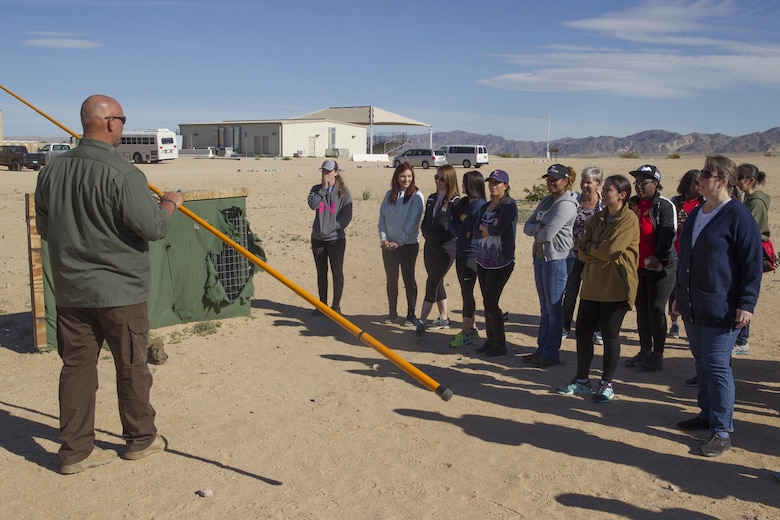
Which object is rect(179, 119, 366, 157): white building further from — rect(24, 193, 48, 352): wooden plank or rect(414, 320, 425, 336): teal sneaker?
rect(24, 193, 48, 352): wooden plank

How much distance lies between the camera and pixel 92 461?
13.9 feet

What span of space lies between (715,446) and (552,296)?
2042 mm

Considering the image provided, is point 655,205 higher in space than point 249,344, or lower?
higher

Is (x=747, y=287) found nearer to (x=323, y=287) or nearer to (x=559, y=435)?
(x=559, y=435)

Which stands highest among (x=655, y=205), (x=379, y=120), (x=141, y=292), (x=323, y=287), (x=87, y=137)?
(x=379, y=120)

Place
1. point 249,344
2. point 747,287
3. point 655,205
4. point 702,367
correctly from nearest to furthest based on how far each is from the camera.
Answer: point 747,287
point 702,367
point 655,205
point 249,344

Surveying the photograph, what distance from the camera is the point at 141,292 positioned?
13.7 feet

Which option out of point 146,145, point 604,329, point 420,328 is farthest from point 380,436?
point 146,145

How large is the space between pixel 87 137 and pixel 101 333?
45.8 inches

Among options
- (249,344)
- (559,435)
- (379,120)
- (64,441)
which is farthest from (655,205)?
(379,120)

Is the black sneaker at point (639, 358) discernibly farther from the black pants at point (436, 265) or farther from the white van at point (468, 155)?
the white van at point (468, 155)

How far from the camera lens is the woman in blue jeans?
20.0ft

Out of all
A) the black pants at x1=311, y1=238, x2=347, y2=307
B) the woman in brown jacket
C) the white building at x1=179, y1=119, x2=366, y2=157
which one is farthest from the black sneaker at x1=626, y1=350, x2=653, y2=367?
the white building at x1=179, y1=119, x2=366, y2=157

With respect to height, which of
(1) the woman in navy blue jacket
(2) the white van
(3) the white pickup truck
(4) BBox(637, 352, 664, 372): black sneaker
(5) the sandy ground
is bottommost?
(5) the sandy ground
